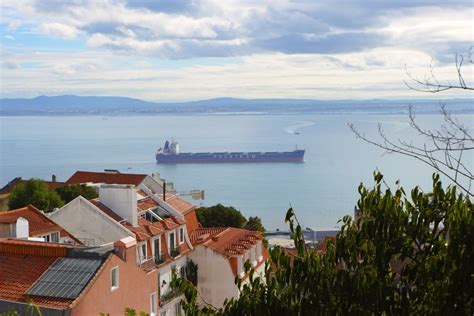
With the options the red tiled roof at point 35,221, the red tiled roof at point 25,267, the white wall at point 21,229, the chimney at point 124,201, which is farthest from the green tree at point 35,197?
the red tiled roof at point 25,267

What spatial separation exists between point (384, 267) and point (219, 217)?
25.9 m

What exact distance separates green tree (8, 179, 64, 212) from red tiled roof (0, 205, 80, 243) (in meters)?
10.6

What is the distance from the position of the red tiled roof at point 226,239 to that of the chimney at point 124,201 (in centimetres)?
229

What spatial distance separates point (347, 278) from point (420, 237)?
68cm

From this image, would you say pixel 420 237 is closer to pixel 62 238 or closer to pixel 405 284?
pixel 405 284

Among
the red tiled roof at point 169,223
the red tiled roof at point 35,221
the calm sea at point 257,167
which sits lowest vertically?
the calm sea at point 257,167

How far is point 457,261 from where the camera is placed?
5.27 meters

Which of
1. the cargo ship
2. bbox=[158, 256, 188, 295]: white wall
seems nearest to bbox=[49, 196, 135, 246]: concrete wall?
bbox=[158, 256, 188, 295]: white wall

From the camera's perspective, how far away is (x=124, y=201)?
18609 mm

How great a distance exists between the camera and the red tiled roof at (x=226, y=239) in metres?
19.8

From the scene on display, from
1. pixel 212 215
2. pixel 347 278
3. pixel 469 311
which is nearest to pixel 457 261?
pixel 469 311

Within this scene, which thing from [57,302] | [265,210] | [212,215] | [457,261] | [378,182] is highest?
[378,182]

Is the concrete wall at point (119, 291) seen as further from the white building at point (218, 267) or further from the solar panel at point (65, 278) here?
the white building at point (218, 267)

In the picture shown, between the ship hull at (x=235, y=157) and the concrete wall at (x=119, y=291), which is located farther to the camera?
the ship hull at (x=235, y=157)
